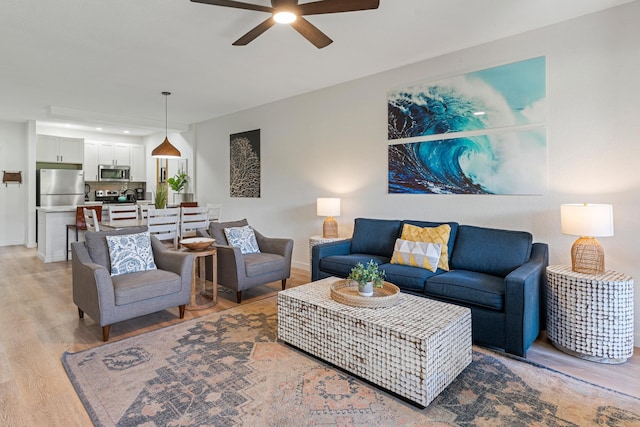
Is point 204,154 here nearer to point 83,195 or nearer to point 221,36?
point 83,195

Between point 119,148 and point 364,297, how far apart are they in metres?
8.72

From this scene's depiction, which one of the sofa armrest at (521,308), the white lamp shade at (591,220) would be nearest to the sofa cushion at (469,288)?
the sofa armrest at (521,308)

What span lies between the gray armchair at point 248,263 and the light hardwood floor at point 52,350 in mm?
218

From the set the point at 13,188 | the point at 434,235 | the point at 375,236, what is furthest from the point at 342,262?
the point at 13,188

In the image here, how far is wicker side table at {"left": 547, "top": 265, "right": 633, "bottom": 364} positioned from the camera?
2426 mm

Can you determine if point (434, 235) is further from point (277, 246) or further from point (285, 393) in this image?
point (285, 393)

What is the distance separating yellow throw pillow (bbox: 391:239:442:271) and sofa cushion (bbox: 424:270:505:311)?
0.60 feet

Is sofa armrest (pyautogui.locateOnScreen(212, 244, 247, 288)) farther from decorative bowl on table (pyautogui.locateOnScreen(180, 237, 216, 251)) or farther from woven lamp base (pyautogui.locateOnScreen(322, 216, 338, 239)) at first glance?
woven lamp base (pyautogui.locateOnScreen(322, 216, 338, 239))

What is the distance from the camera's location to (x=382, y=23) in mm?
3062

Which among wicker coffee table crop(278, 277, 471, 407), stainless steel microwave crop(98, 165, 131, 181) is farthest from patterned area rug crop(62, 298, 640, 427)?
stainless steel microwave crop(98, 165, 131, 181)

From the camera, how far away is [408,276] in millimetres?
3148

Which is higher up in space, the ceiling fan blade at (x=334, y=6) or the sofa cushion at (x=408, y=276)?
the ceiling fan blade at (x=334, y=6)

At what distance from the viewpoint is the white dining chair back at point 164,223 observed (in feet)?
14.3

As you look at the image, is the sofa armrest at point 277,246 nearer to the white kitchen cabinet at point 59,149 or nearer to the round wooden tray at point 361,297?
the round wooden tray at point 361,297
